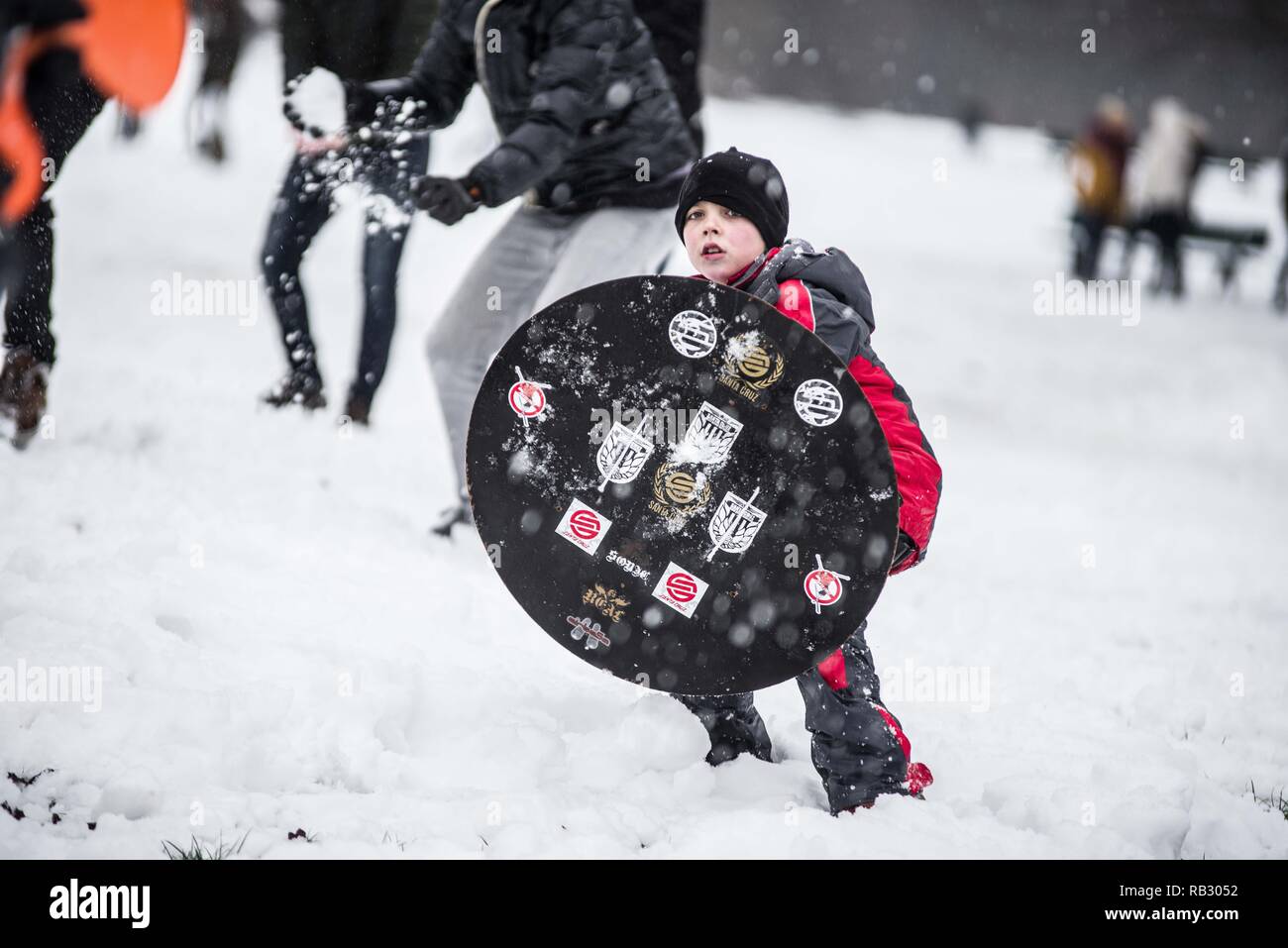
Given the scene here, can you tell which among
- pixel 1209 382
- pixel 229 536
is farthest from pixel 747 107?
pixel 229 536

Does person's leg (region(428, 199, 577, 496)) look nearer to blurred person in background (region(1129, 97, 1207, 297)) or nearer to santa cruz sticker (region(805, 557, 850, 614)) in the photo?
santa cruz sticker (region(805, 557, 850, 614))

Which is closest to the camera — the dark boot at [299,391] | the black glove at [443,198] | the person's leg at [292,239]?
the black glove at [443,198]

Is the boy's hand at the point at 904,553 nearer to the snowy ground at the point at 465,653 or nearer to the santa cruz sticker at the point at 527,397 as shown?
the snowy ground at the point at 465,653

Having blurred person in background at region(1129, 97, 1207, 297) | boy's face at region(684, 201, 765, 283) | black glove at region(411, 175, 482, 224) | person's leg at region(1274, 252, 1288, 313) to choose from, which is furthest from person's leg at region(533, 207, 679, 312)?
person's leg at region(1274, 252, 1288, 313)

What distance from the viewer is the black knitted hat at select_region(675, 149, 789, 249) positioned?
2.22 meters

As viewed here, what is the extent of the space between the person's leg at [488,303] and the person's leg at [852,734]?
5.08 feet

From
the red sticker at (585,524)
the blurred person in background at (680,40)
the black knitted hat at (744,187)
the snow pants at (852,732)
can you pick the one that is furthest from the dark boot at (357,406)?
the snow pants at (852,732)

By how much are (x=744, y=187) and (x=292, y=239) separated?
229cm

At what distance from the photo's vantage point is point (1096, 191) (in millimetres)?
12148

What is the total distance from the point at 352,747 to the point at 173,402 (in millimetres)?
2749

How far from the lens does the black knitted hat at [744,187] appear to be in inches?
87.5

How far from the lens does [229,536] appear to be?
306 cm

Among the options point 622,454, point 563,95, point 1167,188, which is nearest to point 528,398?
point 622,454

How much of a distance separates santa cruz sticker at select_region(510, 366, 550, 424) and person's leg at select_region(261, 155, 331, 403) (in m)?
2.18
